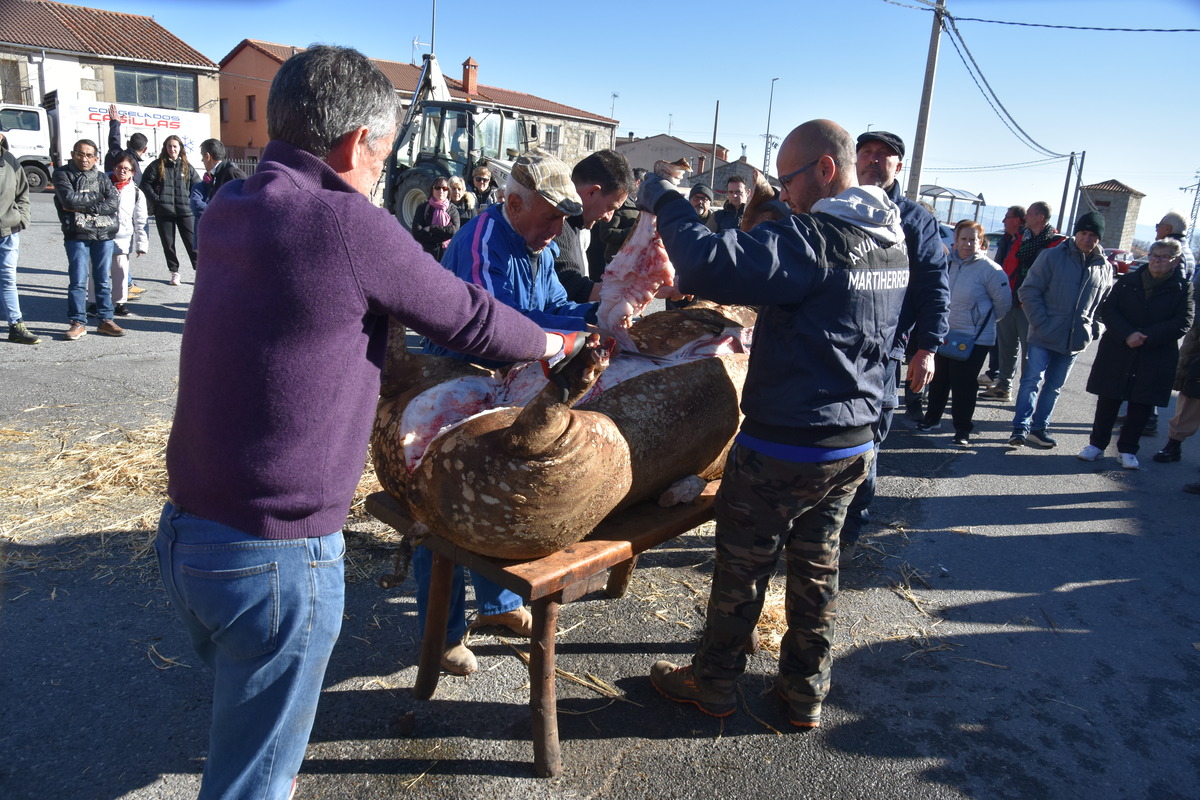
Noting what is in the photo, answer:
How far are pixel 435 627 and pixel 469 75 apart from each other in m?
40.2

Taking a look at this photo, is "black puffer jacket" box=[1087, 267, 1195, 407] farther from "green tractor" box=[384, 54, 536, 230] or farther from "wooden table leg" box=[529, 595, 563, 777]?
"green tractor" box=[384, 54, 536, 230]

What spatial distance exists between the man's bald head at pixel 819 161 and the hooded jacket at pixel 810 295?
0.14 metres

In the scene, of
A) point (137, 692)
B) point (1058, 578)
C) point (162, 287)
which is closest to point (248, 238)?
point (137, 692)

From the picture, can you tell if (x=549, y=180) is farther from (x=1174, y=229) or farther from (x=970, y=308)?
(x=1174, y=229)

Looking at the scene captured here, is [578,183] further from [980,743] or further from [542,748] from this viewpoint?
[980,743]

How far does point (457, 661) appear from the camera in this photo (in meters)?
2.92

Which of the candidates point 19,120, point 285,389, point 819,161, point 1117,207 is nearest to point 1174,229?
point 819,161

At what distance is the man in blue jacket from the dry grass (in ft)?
9.13

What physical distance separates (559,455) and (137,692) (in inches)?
73.8

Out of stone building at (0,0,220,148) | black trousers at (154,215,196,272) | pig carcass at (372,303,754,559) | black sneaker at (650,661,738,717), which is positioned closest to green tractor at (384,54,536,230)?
black trousers at (154,215,196,272)

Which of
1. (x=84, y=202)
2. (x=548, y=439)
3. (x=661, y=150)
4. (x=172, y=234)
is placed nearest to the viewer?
(x=548, y=439)

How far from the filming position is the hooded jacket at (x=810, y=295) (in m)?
2.21

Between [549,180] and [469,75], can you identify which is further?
[469,75]

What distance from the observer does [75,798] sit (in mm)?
2219
